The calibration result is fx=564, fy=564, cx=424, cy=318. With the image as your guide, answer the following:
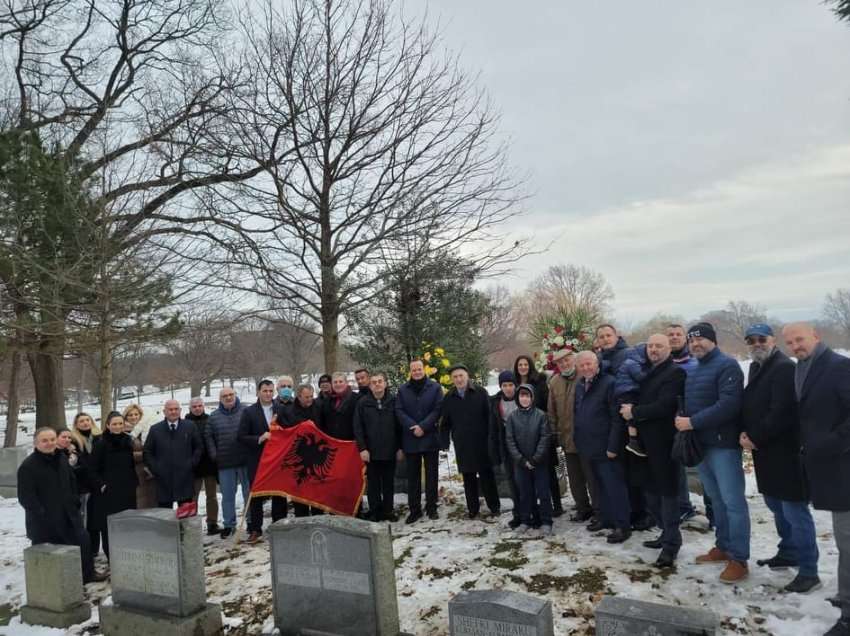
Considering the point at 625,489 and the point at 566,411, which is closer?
the point at 625,489

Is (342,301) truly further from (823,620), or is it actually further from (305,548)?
(823,620)

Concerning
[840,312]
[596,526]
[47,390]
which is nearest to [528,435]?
[596,526]

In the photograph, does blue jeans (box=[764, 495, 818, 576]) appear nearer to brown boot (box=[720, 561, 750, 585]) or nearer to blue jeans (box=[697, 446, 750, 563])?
blue jeans (box=[697, 446, 750, 563])

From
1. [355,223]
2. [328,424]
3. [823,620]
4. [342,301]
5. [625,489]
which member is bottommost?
[823,620]

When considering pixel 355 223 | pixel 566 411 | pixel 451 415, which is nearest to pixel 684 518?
pixel 566 411

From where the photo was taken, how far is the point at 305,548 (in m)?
4.44

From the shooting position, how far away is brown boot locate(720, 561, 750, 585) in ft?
15.1

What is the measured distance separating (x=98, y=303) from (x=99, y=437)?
4339 mm

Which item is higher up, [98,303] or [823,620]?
[98,303]

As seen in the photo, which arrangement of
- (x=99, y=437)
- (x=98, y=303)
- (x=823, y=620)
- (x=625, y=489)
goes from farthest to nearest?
(x=98, y=303)
(x=99, y=437)
(x=625, y=489)
(x=823, y=620)

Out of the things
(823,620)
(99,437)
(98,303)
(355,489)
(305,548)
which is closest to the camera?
(823,620)

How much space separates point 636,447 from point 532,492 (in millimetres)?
1535

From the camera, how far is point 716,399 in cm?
480

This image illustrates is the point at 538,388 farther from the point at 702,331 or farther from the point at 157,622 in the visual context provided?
the point at 157,622
